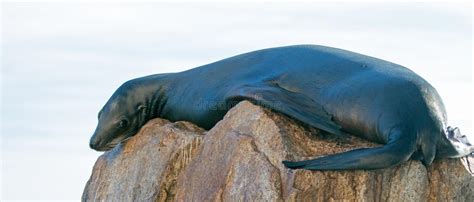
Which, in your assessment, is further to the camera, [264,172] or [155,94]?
[155,94]

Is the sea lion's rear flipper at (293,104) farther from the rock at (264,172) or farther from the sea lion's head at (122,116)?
the sea lion's head at (122,116)

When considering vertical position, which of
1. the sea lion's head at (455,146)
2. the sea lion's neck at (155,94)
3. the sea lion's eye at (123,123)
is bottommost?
the sea lion's head at (455,146)

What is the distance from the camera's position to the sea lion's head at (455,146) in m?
11.6

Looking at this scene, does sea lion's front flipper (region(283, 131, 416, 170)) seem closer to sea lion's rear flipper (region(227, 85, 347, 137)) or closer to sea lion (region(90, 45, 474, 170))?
sea lion (region(90, 45, 474, 170))

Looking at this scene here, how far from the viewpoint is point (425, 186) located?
11516 mm

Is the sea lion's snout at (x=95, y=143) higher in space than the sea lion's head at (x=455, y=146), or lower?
lower

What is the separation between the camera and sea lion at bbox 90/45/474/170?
11328 millimetres

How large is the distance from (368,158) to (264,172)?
89cm

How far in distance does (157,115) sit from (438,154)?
3237mm

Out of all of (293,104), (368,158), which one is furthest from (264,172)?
(368,158)

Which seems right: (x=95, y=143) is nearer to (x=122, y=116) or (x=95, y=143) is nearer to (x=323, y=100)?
Answer: (x=122, y=116)

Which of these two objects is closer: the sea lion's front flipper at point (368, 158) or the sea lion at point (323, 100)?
the sea lion's front flipper at point (368, 158)

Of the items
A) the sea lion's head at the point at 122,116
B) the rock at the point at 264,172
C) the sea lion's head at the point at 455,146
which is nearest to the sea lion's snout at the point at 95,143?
the sea lion's head at the point at 122,116

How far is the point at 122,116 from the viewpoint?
13797mm
